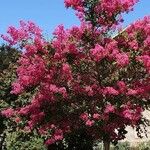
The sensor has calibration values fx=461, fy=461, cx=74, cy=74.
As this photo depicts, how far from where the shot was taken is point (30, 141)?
2470cm

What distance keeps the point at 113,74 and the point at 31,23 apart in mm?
4354

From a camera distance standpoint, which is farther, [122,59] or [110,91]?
[110,91]

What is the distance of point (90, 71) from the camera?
20062 millimetres

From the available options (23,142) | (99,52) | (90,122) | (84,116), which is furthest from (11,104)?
(99,52)

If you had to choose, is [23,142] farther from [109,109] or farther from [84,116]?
[109,109]

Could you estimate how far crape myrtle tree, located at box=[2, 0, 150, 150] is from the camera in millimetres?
19328

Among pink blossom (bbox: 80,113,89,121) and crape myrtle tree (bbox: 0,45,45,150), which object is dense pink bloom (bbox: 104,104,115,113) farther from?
crape myrtle tree (bbox: 0,45,45,150)

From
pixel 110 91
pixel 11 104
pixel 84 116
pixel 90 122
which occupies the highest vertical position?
pixel 11 104

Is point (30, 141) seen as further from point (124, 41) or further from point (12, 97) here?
point (124, 41)

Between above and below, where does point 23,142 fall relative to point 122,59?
below

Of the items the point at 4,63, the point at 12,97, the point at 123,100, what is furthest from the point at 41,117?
the point at 4,63

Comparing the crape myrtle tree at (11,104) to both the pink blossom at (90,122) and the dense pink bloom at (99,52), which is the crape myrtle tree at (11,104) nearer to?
the pink blossom at (90,122)

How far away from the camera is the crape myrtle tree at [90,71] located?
761 inches

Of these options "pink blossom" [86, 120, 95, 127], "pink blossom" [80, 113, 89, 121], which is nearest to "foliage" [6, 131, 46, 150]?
"pink blossom" [80, 113, 89, 121]
